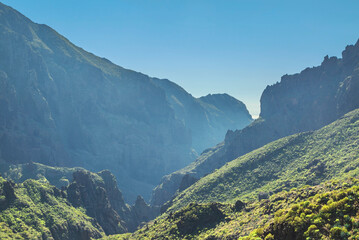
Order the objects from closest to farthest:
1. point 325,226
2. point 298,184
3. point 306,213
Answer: point 325,226, point 306,213, point 298,184

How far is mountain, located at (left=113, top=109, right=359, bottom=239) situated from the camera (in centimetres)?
3306

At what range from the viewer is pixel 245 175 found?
620 feet

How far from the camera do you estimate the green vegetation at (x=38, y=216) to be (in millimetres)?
117750

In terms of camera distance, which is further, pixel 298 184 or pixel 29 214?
pixel 298 184

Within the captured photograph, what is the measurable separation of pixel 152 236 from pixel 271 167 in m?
104

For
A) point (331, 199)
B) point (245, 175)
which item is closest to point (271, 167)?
point (245, 175)

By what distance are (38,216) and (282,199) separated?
101274 millimetres

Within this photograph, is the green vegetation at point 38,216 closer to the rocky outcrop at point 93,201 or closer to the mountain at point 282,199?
the rocky outcrop at point 93,201

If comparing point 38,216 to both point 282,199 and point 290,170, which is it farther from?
point 290,170

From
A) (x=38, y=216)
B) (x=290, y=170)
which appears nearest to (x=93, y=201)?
(x=38, y=216)

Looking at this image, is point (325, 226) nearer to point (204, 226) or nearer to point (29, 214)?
point (204, 226)

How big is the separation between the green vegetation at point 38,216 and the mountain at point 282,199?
23.4m

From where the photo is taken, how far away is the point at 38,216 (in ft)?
438

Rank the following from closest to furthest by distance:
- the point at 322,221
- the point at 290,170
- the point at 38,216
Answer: the point at 322,221 < the point at 38,216 < the point at 290,170
